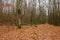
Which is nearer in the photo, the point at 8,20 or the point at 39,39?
the point at 39,39

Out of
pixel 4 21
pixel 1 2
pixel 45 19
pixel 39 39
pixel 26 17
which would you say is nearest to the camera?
→ pixel 39 39

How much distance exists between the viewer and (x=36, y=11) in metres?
26.4

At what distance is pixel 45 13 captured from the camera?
27.2 m

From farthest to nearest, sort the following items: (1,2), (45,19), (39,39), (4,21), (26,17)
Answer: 1. (45,19)
2. (26,17)
3. (4,21)
4. (1,2)
5. (39,39)

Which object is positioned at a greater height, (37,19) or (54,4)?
(54,4)

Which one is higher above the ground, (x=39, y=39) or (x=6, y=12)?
(x=6, y=12)

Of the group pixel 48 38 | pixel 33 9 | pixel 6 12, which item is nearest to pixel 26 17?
pixel 33 9

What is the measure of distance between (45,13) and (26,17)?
13.2ft

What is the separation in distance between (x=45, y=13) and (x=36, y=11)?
6.21 feet

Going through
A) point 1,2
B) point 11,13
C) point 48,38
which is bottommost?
point 48,38

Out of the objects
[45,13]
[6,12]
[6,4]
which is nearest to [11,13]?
[6,12]

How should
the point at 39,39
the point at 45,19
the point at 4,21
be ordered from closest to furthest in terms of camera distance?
the point at 39,39 < the point at 4,21 < the point at 45,19

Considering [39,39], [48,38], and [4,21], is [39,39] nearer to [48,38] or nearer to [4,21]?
[48,38]

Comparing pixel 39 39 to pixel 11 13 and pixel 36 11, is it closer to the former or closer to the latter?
pixel 11 13
